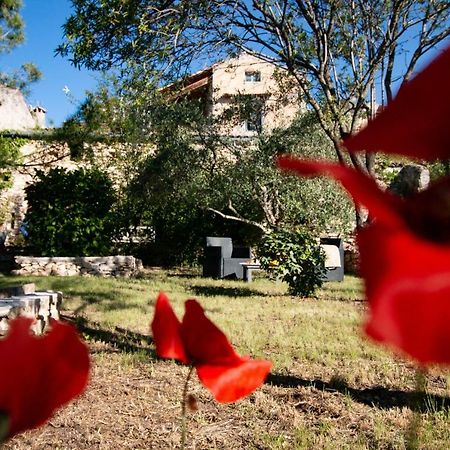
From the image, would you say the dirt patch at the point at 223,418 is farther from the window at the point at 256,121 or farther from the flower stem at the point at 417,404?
the window at the point at 256,121

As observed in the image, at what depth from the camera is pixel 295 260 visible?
8898mm

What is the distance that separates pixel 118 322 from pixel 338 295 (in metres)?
4.20

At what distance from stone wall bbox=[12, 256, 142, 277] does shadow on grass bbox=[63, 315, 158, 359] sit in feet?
16.7

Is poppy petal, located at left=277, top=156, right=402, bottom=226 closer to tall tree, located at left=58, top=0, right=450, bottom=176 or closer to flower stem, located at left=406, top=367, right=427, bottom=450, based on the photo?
flower stem, located at left=406, top=367, right=427, bottom=450

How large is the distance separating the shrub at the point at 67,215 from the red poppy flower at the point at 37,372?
1160 cm

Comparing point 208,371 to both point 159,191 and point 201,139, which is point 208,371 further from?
point 159,191

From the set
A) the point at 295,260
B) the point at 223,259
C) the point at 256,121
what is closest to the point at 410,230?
the point at 295,260

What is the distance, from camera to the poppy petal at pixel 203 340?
367 millimetres

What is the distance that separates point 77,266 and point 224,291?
11.9ft

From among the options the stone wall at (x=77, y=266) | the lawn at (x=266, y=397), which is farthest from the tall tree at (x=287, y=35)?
the stone wall at (x=77, y=266)

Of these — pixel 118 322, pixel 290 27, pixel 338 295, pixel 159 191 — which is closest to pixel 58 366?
pixel 118 322

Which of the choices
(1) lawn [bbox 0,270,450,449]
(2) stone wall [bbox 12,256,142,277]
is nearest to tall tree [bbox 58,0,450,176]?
(1) lawn [bbox 0,270,450,449]

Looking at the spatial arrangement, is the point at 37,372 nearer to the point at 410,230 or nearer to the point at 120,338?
the point at 410,230

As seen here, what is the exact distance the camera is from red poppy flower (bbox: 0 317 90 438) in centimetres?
23
